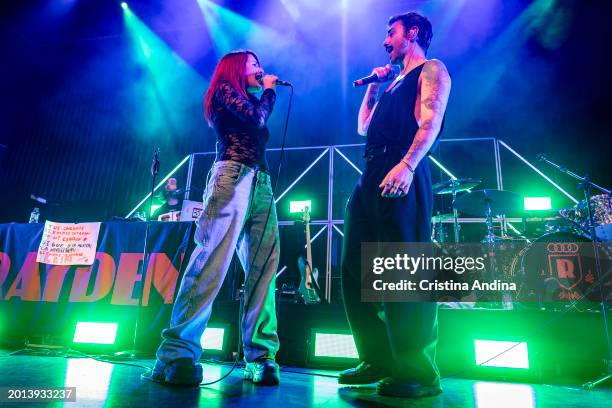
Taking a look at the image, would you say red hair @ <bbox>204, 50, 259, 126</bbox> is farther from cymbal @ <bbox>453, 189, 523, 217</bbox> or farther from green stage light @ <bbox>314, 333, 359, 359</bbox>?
cymbal @ <bbox>453, 189, 523, 217</bbox>

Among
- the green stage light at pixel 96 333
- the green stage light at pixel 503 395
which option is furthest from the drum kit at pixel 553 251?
the green stage light at pixel 96 333

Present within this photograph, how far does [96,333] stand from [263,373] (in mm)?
2170

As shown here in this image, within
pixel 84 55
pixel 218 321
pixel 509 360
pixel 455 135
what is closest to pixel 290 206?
pixel 455 135

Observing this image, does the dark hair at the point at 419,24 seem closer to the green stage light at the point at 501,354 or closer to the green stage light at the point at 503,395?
the green stage light at the point at 503,395

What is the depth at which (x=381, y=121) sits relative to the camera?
1985mm

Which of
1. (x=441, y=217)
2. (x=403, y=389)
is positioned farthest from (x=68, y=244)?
(x=441, y=217)

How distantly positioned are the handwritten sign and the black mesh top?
2.20 metres

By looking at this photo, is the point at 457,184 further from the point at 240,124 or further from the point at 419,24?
the point at 240,124

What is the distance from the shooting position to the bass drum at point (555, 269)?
4160 mm

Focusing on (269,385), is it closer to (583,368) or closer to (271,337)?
(271,337)

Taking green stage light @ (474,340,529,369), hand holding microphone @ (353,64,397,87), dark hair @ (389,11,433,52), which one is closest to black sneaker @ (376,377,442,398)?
green stage light @ (474,340,529,369)

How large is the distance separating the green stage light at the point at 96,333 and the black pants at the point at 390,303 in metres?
2.38

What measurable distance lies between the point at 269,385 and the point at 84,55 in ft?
33.8

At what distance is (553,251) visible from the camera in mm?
4352
